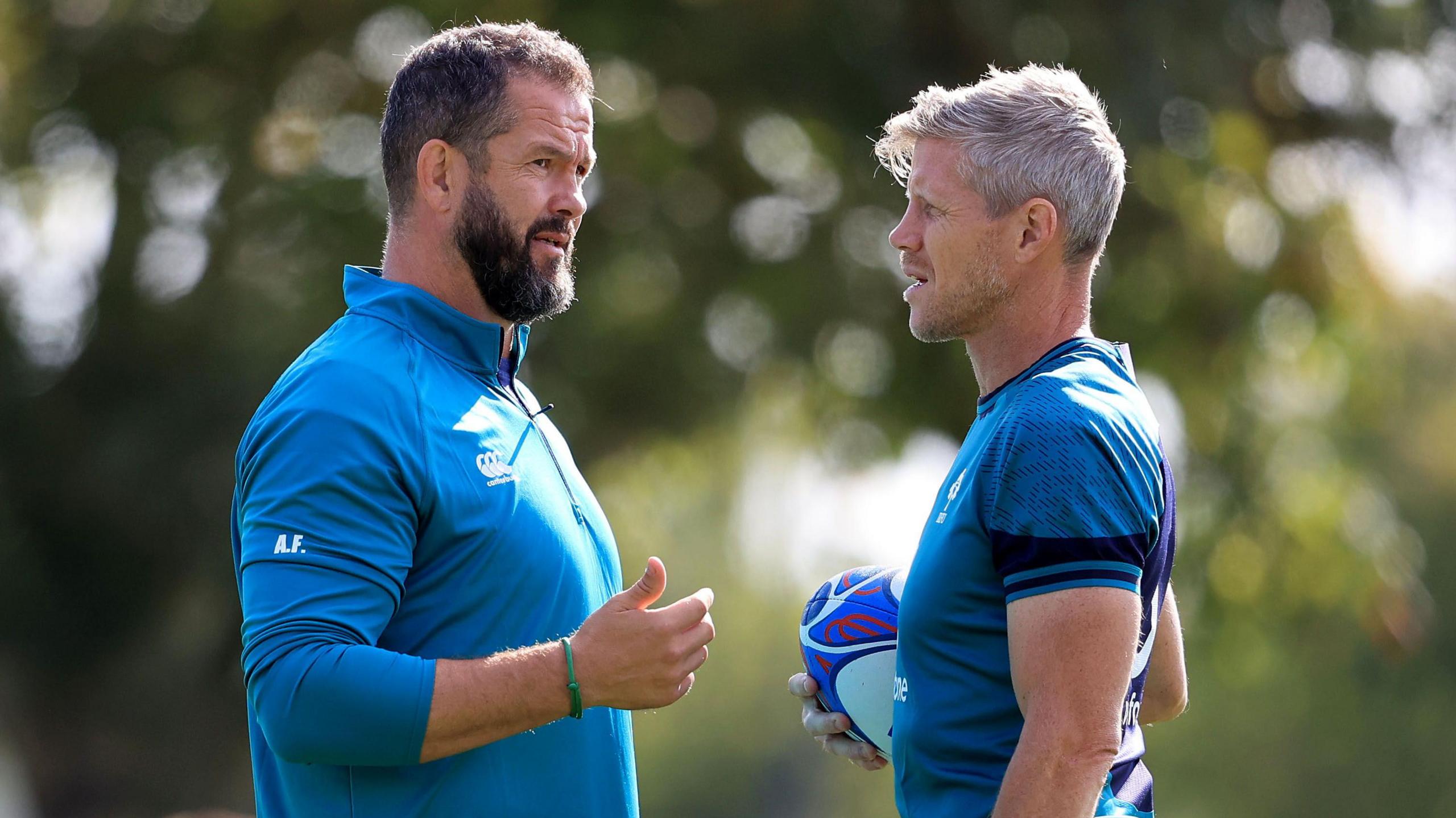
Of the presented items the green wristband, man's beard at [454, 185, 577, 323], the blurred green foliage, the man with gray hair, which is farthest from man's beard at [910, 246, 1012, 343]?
the blurred green foliage

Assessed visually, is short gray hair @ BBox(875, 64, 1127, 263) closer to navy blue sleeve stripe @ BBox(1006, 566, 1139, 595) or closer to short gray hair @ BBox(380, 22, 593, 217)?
navy blue sleeve stripe @ BBox(1006, 566, 1139, 595)

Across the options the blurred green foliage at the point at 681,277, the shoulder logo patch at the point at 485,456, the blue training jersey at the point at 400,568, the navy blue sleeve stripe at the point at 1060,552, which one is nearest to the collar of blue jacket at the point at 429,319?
the blue training jersey at the point at 400,568

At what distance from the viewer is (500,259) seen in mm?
3369

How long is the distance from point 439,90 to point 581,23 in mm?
7157

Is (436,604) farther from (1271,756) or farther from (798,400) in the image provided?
(1271,756)

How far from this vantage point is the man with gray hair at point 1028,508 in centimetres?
256

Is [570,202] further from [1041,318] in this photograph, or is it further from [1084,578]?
[1084,578]

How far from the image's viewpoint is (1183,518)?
1081 cm

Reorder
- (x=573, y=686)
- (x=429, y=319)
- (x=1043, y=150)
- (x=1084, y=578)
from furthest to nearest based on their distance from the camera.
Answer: (x=429, y=319) → (x=1043, y=150) → (x=573, y=686) → (x=1084, y=578)

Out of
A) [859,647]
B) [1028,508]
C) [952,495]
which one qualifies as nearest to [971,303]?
[952,495]

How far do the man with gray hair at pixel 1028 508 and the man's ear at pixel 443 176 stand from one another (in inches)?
40.9

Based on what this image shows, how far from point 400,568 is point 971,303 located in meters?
1.36

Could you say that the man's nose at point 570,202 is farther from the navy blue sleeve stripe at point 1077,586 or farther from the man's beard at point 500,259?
the navy blue sleeve stripe at point 1077,586

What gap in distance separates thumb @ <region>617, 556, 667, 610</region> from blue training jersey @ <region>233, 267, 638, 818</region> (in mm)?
284
